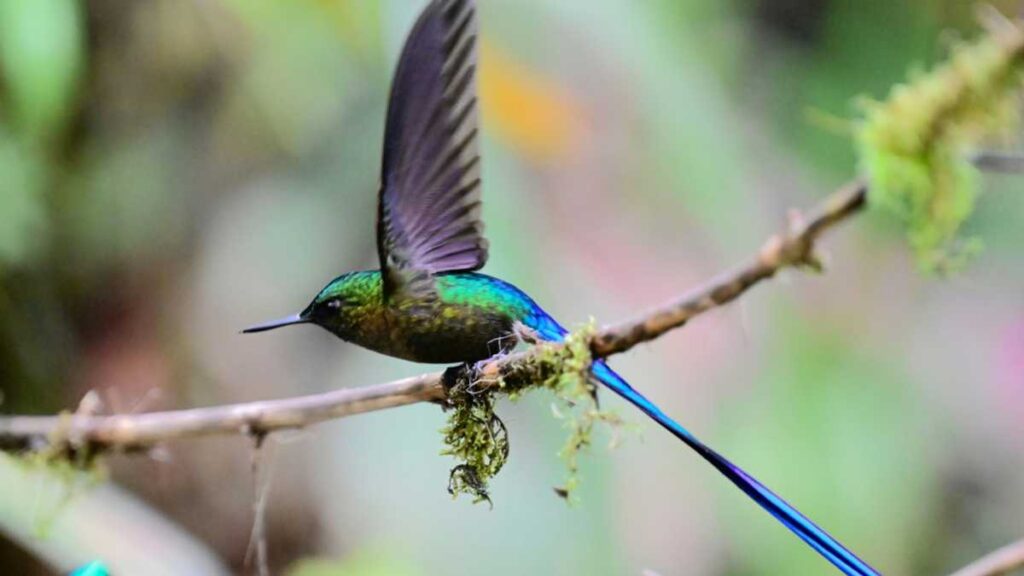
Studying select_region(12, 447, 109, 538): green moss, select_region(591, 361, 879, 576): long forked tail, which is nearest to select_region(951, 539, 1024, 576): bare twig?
select_region(591, 361, 879, 576): long forked tail

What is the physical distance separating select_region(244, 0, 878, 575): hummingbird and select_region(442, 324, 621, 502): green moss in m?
0.03

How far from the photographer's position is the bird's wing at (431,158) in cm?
52

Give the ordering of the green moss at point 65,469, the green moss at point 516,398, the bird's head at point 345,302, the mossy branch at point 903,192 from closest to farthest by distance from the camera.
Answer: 1. the mossy branch at point 903,192
2. the green moss at point 516,398
3. the bird's head at point 345,302
4. the green moss at point 65,469

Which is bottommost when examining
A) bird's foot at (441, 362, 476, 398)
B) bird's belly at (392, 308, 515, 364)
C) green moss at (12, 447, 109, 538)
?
green moss at (12, 447, 109, 538)

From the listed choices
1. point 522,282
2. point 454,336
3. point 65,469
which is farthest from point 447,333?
point 65,469

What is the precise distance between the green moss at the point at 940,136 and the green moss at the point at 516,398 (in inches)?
5.4

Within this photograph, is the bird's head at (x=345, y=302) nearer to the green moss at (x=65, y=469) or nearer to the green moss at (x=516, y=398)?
the green moss at (x=516, y=398)

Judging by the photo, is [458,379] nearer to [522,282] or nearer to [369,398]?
[369,398]

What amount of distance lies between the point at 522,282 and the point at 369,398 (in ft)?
0.81

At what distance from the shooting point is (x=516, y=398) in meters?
0.51

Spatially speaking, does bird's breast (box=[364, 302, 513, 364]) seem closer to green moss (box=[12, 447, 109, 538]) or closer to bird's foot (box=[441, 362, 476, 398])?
bird's foot (box=[441, 362, 476, 398])

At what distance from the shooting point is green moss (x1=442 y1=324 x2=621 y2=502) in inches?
17.3

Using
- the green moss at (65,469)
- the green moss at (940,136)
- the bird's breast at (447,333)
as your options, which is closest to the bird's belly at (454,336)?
the bird's breast at (447,333)

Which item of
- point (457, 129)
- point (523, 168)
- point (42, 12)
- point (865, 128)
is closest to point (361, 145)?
point (523, 168)
